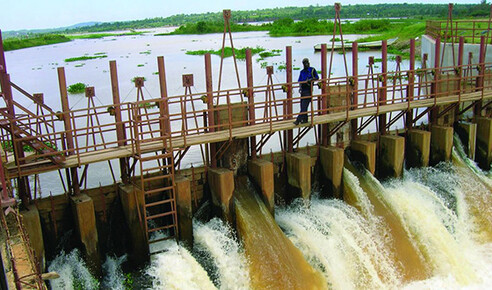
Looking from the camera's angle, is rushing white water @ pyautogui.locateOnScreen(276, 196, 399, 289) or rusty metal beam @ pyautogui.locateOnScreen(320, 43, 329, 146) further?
rusty metal beam @ pyautogui.locateOnScreen(320, 43, 329, 146)

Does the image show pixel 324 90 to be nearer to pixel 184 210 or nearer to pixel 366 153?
pixel 366 153

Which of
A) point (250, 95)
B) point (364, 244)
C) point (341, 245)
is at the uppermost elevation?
point (250, 95)

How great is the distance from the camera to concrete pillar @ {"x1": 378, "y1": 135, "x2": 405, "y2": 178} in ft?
54.3

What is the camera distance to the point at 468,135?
18.7 metres

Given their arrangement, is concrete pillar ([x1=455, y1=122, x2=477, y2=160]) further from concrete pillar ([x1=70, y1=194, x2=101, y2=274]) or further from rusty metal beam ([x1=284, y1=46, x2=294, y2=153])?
concrete pillar ([x1=70, y1=194, x2=101, y2=274])

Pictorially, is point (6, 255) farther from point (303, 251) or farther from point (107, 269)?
point (303, 251)

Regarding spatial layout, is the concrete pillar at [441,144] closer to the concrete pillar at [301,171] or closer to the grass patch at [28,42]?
the concrete pillar at [301,171]

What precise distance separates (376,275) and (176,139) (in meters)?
6.22

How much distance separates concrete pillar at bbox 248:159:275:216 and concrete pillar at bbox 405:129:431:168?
6.05 meters

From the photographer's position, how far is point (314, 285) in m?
12.4

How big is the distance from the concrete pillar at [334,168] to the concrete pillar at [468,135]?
6.13 meters

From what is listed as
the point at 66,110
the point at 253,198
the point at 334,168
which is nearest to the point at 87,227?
the point at 66,110

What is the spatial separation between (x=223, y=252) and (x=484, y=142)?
37.9ft

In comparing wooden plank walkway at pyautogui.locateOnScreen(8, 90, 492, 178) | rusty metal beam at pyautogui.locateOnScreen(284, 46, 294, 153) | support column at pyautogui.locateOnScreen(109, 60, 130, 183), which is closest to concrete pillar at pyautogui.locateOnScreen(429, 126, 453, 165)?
wooden plank walkway at pyautogui.locateOnScreen(8, 90, 492, 178)
